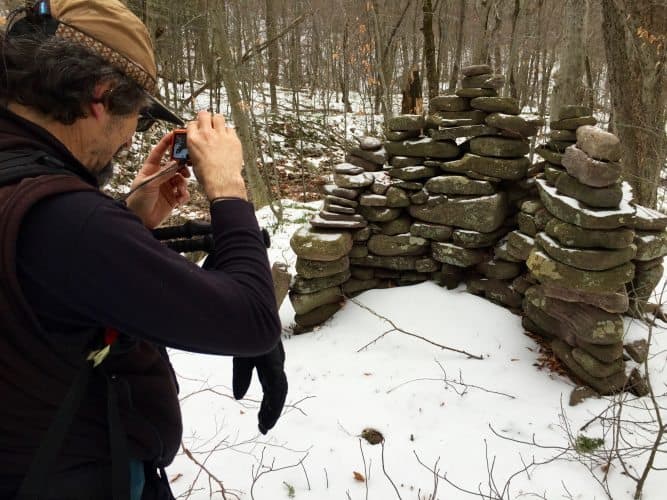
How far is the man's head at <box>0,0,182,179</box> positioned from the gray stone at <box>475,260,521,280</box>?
422cm

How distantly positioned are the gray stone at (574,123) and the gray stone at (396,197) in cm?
163

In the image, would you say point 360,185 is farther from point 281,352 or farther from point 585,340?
point 281,352

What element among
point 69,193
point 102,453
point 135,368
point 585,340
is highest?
point 69,193

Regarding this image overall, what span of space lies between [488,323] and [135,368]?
3863mm

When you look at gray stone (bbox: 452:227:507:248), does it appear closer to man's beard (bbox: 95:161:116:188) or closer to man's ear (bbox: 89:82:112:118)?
man's beard (bbox: 95:161:116:188)

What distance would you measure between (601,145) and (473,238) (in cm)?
154

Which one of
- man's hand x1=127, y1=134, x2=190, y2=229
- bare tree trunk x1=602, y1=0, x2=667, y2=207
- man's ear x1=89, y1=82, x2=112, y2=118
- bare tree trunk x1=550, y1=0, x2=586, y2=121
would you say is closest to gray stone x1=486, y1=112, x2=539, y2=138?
bare tree trunk x1=602, y1=0, x2=667, y2=207

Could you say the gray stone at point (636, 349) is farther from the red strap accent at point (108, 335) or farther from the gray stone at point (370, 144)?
the red strap accent at point (108, 335)

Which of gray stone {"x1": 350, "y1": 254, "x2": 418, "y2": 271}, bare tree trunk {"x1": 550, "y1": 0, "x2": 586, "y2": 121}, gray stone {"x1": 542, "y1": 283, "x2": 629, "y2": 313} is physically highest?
bare tree trunk {"x1": 550, "y1": 0, "x2": 586, "y2": 121}

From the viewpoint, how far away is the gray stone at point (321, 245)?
15.2 ft

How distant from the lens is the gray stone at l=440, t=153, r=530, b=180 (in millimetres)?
4629

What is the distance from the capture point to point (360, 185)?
491cm

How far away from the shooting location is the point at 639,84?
616cm

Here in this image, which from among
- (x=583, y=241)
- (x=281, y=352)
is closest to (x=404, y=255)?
(x=583, y=241)
